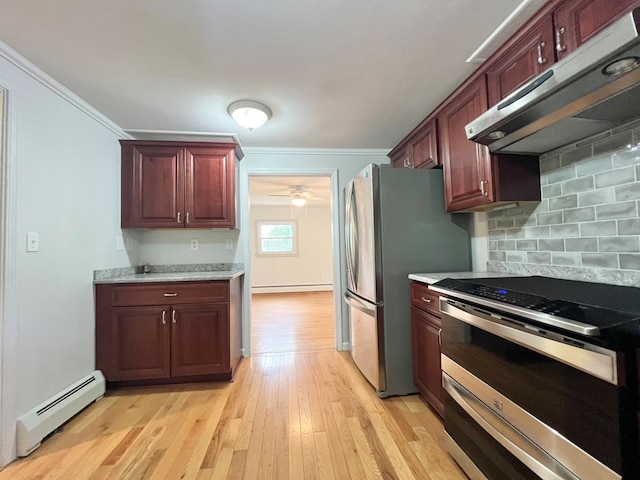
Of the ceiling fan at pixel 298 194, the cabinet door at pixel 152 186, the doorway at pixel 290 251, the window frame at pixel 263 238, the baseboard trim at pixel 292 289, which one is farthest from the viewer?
the window frame at pixel 263 238

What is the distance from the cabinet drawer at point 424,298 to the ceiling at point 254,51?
138cm

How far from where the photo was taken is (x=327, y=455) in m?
1.46

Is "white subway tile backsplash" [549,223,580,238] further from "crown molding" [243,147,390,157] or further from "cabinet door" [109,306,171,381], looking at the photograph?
"cabinet door" [109,306,171,381]

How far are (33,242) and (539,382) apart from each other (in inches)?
101

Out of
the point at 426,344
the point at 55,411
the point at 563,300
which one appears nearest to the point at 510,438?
the point at 563,300

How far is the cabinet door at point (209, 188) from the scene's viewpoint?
259cm

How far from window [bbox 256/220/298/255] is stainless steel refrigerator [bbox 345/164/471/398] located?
16.5 ft

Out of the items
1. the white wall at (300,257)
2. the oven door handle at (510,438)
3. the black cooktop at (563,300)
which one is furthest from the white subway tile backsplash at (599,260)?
the white wall at (300,257)

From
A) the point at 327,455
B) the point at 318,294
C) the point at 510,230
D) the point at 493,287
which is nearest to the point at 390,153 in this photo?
the point at 510,230

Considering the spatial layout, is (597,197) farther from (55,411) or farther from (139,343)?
(55,411)

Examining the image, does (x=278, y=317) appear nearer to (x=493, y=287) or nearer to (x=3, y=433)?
(x=3, y=433)

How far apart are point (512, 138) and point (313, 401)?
6.71 feet

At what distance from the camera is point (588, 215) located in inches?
53.8

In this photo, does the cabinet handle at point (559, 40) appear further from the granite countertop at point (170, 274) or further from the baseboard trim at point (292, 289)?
the baseboard trim at point (292, 289)
